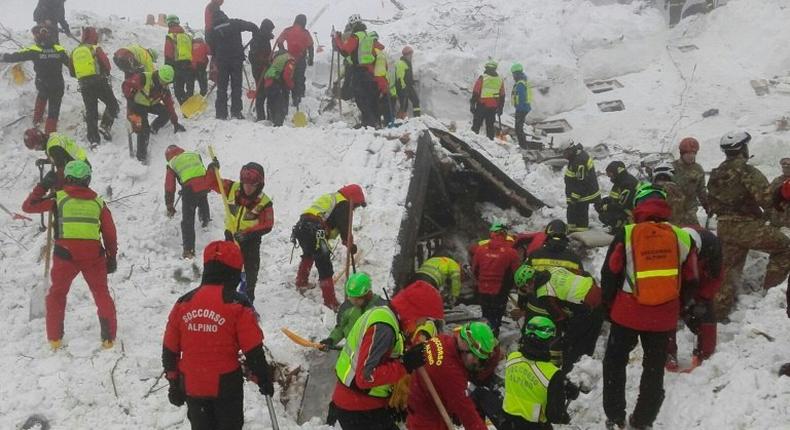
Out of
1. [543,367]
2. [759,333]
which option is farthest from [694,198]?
[543,367]

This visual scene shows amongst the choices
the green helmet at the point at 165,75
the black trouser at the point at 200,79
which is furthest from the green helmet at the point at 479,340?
the black trouser at the point at 200,79

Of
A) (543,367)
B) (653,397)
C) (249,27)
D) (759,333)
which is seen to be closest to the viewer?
(543,367)

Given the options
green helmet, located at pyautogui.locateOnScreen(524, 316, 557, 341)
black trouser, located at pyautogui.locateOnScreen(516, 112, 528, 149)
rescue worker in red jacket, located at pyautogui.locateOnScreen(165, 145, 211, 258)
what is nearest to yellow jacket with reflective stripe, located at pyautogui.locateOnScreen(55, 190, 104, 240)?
rescue worker in red jacket, located at pyautogui.locateOnScreen(165, 145, 211, 258)

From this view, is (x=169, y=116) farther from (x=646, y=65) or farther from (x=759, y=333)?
(x=646, y=65)

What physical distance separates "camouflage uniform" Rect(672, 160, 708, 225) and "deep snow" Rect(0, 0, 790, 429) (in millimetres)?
1068

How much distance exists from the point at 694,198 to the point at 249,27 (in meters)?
7.89

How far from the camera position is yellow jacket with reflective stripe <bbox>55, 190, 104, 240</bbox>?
5727 mm

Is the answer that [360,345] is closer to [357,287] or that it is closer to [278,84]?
[357,287]

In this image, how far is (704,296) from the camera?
480 centimetres

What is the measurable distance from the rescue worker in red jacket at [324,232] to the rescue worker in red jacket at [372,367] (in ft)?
9.29

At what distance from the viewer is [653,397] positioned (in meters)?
4.48

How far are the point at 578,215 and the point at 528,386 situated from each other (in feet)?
18.4

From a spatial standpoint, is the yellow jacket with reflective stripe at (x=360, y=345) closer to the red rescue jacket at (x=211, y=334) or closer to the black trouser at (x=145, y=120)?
the red rescue jacket at (x=211, y=334)

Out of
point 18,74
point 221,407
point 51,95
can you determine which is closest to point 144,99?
point 51,95
